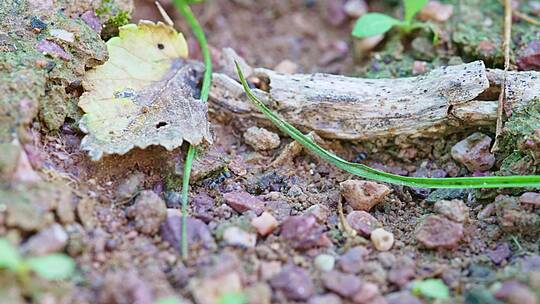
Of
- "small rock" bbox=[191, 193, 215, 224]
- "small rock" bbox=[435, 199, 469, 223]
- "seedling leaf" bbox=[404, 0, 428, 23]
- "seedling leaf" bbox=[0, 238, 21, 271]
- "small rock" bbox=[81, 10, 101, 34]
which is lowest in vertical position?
"small rock" bbox=[191, 193, 215, 224]

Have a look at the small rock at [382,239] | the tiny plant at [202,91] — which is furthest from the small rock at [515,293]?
the tiny plant at [202,91]

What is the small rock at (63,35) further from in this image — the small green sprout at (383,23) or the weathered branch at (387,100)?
the small green sprout at (383,23)

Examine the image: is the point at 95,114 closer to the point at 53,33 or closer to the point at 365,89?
the point at 53,33

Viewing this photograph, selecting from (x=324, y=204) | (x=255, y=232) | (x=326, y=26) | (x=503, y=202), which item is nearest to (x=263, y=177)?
(x=324, y=204)

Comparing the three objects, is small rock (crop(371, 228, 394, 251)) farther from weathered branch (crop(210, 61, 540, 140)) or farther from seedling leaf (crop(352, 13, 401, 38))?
seedling leaf (crop(352, 13, 401, 38))

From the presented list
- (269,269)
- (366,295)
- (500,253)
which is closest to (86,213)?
(269,269)

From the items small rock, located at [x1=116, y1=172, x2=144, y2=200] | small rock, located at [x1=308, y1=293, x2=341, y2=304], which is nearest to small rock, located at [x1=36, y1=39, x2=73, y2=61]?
small rock, located at [x1=116, y1=172, x2=144, y2=200]
